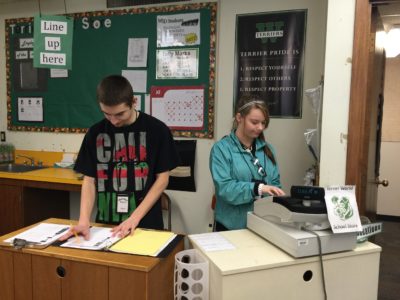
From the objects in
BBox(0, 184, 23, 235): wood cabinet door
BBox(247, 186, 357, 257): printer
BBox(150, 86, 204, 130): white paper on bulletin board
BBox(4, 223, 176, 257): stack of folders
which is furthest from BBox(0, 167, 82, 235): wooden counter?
BBox(247, 186, 357, 257): printer

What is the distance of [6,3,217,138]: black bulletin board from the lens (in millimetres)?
2869

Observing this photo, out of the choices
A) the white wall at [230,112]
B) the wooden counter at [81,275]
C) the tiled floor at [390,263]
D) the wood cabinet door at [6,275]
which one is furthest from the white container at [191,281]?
the white wall at [230,112]

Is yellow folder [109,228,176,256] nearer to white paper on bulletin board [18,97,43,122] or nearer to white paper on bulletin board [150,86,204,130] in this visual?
white paper on bulletin board [150,86,204,130]

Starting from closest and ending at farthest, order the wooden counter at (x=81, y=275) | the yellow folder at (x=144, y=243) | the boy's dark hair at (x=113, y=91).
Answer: the wooden counter at (x=81, y=275) → the yellow folder at (x=144, y=243) → the boy's dark hair at (x=113, y=91)

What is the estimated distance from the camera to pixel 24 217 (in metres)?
2.94

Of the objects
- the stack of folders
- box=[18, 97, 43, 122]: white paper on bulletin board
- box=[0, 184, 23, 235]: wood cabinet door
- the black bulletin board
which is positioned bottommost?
box=[0, 184, 23, 235]: wood cabinet door

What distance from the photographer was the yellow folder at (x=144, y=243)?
1.23 m

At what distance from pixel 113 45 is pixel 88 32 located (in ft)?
0.95

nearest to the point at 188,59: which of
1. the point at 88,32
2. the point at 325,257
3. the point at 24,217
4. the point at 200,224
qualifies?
the point at 88,32

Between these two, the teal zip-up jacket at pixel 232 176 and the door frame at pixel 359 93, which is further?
the door frame at pixel 359 93

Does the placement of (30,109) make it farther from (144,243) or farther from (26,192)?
(144,243)

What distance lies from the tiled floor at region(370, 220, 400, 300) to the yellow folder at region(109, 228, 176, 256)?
5.14ft

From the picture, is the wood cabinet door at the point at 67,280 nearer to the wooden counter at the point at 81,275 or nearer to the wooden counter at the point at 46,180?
the wooden counter at the point at 81,275

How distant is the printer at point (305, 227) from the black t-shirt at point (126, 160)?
621 mm
